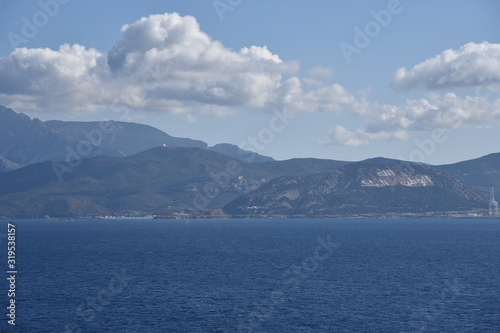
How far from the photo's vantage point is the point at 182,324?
339ft

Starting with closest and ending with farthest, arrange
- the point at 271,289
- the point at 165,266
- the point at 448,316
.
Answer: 1. the point at 448,316
2. the point at 271,289
3. the point at 165,266

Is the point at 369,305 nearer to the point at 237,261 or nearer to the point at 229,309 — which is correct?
the point at 229,309

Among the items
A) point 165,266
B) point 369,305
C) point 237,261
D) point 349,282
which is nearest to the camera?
point 369,305

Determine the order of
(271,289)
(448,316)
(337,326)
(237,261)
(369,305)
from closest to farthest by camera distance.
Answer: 1. (337,326)
2. (448,316)
3. (369,305)
4. (271,289)
5. (237,261)

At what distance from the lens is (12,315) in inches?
4235

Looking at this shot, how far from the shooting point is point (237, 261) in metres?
194

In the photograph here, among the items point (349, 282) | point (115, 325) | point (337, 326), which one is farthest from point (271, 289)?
point (115, 325)

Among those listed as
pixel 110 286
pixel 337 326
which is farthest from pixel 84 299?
pixel 337 326

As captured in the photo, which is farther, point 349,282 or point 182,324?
point 349,282

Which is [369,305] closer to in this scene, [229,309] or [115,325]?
[229,309]

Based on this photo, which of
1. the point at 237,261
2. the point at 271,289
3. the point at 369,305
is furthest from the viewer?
the point at 237,261

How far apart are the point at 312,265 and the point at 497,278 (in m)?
55.5

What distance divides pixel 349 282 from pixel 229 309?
43.6 m

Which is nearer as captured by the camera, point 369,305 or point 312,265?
point 369,305
